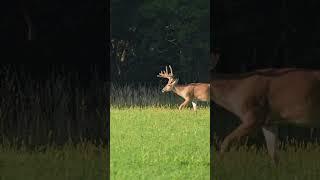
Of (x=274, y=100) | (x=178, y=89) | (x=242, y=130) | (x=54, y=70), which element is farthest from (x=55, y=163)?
(x=178, y=89)

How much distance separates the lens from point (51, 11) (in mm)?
8375

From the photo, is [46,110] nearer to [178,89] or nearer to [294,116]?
[294,116]

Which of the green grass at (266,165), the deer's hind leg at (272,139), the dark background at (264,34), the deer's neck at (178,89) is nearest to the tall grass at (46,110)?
the dark background at (264,34)

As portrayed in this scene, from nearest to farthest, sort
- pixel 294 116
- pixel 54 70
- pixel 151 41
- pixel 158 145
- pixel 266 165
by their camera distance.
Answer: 1. pixel 294 116
2. pixel 266 165
3. pixel 158 145
4. pixel 54 70
5. pixel 151 41

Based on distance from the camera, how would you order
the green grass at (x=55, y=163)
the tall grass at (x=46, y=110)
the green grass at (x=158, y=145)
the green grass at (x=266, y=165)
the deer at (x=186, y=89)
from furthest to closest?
1. the deer at (x=186, y=89)
2. the tall grass at (x=46, y=110)
3. the green grass at (x=158, y=145)
4. the green grass at (x=55, y=163)
5. the green grass at (x=266, y=165)

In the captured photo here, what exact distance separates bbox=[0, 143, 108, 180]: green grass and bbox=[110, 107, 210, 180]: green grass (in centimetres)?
20

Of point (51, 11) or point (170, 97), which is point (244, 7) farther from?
point (170, 97)

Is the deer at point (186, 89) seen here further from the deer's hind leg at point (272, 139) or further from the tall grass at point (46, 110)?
the deer's hind leg at point (272, 139)

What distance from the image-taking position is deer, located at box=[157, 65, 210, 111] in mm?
10719

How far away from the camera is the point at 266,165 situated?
22.0 ft

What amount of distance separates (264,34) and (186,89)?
4.21m

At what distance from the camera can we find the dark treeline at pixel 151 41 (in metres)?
10.0

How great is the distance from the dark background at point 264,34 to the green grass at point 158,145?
710 mm

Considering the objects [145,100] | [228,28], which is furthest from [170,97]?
[228,28]
